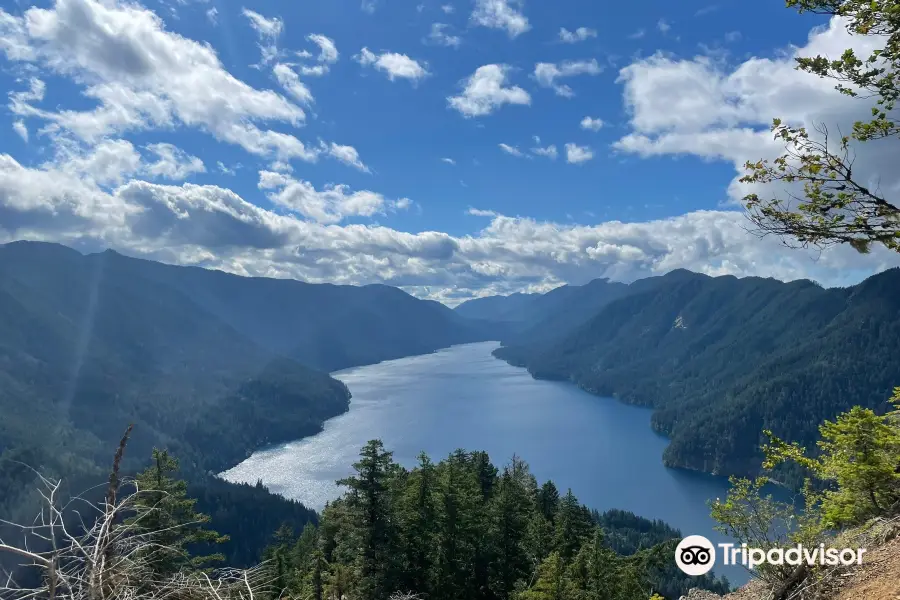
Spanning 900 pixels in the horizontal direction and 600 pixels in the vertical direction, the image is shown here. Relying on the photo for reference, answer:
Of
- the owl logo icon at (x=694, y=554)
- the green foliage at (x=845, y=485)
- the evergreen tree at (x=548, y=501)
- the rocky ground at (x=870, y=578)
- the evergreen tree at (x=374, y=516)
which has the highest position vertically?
the green foliage at (x=845, y=485)

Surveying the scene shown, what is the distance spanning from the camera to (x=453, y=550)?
1126 inches

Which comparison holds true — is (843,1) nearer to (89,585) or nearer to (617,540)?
(89,585)

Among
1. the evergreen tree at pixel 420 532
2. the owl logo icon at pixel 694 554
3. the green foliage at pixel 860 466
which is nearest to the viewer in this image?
the owl logo icon at pixel 694 554

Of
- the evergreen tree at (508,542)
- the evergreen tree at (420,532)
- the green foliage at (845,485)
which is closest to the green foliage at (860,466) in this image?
the green foliage at (845,485)

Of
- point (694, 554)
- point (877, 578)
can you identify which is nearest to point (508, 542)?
point (694, 554)

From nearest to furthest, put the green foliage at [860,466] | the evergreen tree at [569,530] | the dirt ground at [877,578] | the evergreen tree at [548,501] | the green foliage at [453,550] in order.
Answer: the dirt ground at [877,578], the green foliage at [860,466], the green foliage at [453,550], the evergreen tree at [569,530], the evergreen tree at [548,501]

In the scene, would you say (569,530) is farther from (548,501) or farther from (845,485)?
(845,485)

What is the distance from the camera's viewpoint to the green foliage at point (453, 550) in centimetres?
2405

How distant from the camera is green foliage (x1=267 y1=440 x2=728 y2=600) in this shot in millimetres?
24047

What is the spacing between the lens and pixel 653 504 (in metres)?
141

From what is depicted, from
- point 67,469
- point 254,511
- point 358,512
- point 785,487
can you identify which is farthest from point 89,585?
point 67,469

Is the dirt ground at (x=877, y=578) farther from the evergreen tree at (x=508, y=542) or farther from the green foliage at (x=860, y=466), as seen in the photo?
the evergreen tree at (x=508, y=542)

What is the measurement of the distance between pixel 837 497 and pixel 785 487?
19085 cm

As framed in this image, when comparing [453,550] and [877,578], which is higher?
[877,578]
